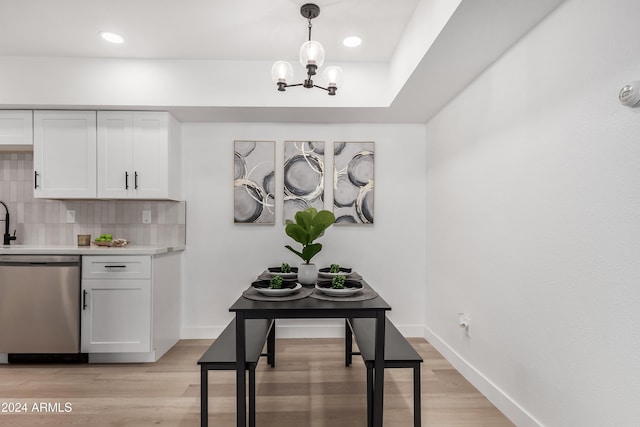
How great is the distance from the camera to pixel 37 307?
9.43 ft

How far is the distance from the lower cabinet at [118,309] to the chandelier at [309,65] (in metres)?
1.81

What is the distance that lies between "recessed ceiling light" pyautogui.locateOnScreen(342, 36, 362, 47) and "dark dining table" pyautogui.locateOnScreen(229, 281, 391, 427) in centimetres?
201

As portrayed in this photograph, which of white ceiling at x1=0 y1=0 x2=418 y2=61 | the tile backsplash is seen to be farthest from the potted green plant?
the tile backsplash

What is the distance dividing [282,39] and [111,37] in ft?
4.24

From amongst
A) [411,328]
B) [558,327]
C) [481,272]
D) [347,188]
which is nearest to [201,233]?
[347,188]

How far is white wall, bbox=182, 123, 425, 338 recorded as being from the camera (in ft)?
11.7

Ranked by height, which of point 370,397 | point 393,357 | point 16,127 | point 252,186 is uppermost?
point 16,127

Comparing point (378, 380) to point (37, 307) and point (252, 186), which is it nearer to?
point (252, 186)

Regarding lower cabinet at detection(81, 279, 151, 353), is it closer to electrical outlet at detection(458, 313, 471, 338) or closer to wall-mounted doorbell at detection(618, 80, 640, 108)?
electrical outlet at detection(458, 313, 471, 338)

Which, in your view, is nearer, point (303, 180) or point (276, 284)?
point (276, 284)

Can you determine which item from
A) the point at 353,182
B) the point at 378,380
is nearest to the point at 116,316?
the point at 378,380

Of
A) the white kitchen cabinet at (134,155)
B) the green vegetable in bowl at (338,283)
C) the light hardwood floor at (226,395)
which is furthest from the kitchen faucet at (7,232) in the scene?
the green vegetable in bowl at (338,283)

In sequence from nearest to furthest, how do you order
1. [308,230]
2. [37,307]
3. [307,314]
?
[307,314], [308,230], [37,307]

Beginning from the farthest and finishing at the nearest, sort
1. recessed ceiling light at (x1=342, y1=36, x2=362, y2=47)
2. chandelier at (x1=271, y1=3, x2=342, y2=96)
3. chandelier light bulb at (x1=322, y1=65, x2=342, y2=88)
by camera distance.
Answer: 1. recessed ceiling light at (x1=342, y1=36, x2=362, y2=47)
2. chandelier light bulb at (x1=322, y1=65, x2=342, y2=88)
3. chandelier at (x1=271, y1=3, x2=342, y2=96)
